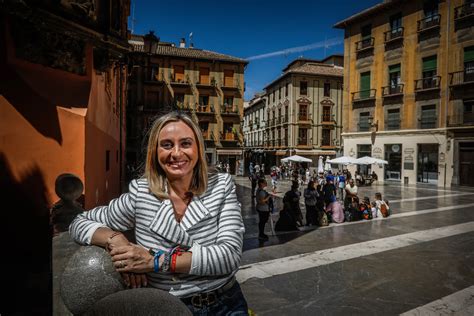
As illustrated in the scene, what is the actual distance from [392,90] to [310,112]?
13292mm

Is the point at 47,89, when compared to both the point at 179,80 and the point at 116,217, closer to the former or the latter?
the point at 116,217

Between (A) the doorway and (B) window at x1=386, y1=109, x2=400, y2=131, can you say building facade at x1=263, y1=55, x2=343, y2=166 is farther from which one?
(A) the doorway

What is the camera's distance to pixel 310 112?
38469 millimetres

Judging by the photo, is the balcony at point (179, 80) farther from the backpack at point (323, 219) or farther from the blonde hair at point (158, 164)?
the blonde hair at point (158, 164)

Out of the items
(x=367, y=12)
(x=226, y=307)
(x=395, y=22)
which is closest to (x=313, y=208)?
(x=226, y=307)

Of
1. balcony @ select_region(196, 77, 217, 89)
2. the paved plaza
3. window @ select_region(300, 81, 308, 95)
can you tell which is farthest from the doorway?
balcony @ select_region(196, 77, 217, 89)

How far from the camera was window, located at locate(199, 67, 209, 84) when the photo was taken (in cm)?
3447

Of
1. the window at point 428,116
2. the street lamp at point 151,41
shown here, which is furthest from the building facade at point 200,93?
the street lamp at point 151,41

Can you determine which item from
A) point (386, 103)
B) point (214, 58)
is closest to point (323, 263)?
point (386, 103)

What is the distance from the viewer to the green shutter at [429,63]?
915 inches

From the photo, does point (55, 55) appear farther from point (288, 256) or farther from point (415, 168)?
point (415, 168)

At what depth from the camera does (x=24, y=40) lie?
427 cm

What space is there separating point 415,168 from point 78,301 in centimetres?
2716

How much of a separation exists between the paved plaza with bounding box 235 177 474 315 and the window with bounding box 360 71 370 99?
67.1 ft
